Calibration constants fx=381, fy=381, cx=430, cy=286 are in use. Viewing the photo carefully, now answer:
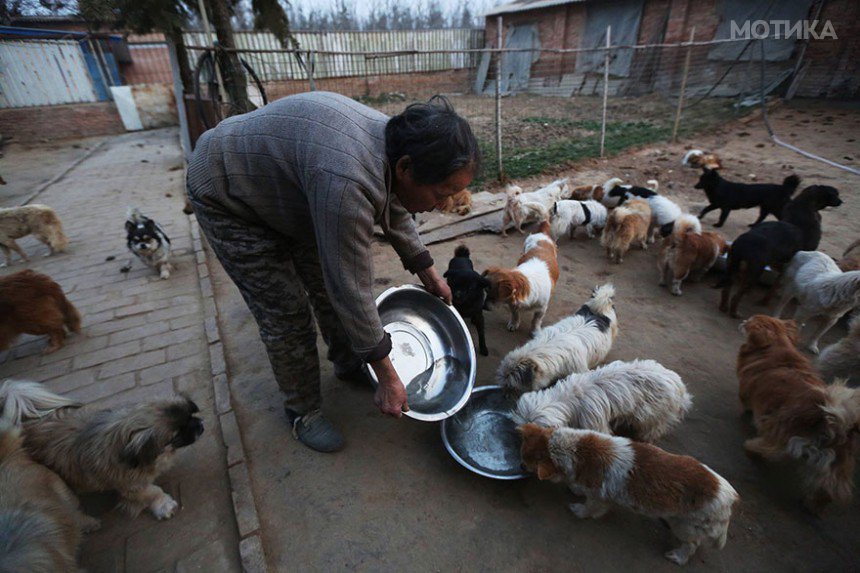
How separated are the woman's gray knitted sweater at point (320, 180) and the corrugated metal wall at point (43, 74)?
66.0ft

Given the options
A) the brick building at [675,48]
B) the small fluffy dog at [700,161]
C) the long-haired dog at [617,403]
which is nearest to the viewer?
the long-haired dog at [617,403]

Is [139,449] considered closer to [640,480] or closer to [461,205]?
[640,480]

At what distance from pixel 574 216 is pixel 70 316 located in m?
6.56

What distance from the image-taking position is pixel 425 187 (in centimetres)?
175

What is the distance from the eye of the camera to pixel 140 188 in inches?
375

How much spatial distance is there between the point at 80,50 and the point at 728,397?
23798 mm

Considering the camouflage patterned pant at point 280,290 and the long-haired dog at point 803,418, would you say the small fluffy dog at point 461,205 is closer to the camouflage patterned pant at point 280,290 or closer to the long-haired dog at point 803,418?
the camouflage patterned pant at point 280,290

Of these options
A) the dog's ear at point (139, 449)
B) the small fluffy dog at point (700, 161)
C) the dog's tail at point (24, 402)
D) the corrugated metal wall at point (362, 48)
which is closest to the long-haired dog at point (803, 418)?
the dog's ear at point (139, 449)

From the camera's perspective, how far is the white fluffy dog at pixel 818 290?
347 centimetres

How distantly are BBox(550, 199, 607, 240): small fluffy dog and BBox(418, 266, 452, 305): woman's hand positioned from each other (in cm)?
368

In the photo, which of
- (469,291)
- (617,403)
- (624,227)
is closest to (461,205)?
(624,227)

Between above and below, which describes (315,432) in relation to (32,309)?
below

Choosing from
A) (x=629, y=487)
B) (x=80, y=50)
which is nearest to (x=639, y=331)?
(x=629, y=487)

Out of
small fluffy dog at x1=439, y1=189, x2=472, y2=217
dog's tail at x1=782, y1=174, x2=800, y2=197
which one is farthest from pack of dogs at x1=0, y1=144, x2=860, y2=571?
small fluffy dog at x1=439, y1=189, x2=472, y2=217
